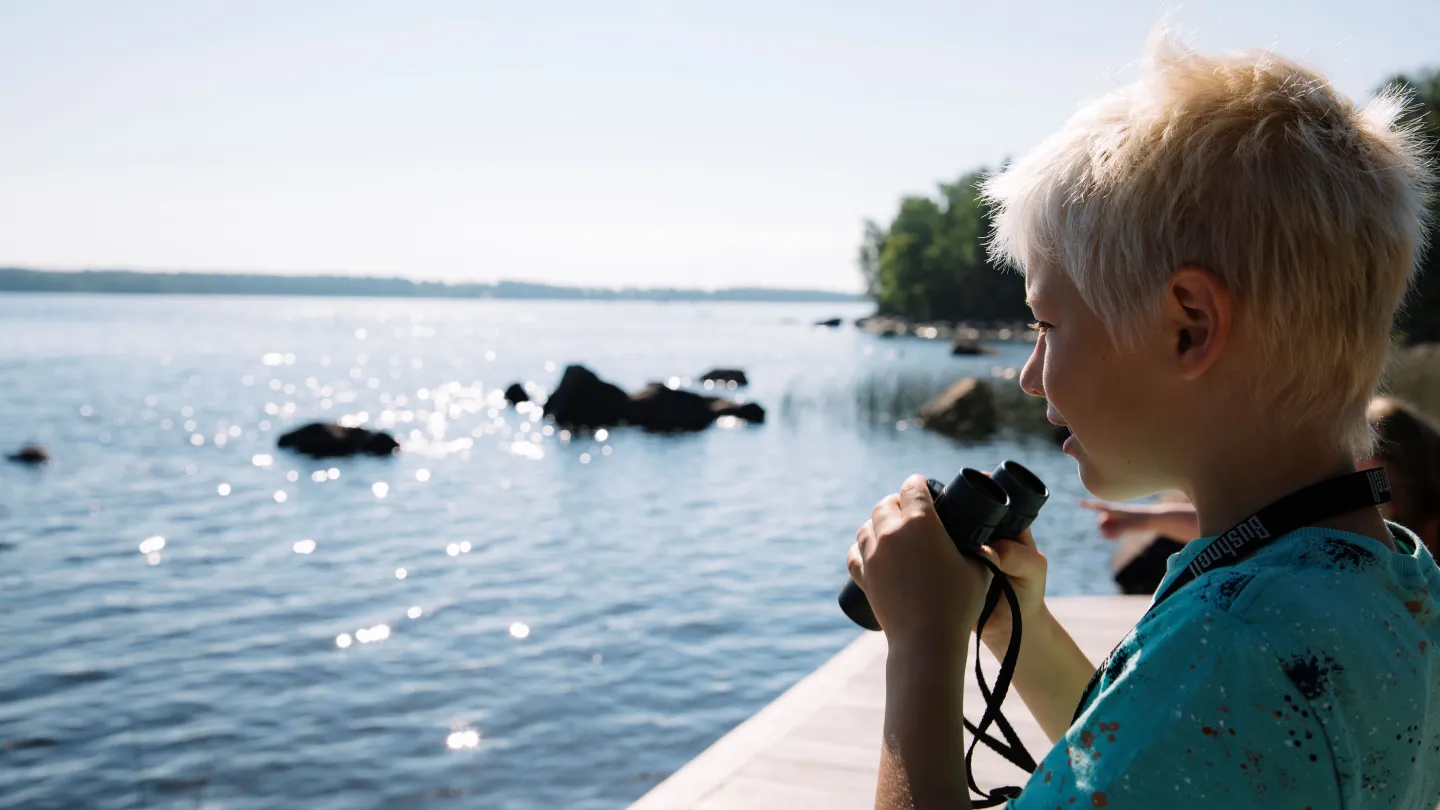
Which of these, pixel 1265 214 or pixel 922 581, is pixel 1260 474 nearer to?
pixel 1265 214

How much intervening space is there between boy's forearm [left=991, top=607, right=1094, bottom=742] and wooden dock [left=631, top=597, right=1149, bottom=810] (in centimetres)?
231

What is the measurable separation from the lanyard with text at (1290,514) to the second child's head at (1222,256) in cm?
8

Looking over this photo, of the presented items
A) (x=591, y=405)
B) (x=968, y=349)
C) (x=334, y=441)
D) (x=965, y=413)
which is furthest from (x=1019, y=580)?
(x=968, y=349)

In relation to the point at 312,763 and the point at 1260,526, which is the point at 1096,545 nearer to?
the point at 312,763

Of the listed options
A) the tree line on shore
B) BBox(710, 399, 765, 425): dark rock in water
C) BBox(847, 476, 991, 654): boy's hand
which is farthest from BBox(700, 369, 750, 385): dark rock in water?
the tree line on shore

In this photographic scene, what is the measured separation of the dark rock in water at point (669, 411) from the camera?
27.1 metres

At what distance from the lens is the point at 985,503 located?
1.60 metres

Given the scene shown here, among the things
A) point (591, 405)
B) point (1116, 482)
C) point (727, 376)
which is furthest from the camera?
point (727, 376)

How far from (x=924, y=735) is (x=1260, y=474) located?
48 cm

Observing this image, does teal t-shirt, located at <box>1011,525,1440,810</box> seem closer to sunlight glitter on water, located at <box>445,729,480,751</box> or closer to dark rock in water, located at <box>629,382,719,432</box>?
sunlight glitter on water, located at <box>445,729,480,751</box>

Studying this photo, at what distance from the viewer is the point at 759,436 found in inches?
1032

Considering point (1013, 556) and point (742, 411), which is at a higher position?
point (1013, 556)

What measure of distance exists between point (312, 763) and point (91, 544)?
343 inches

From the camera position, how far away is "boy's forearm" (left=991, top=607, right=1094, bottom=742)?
6.22 feet
